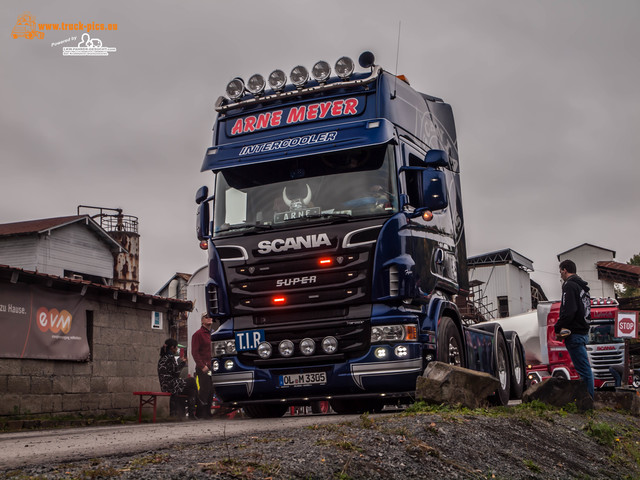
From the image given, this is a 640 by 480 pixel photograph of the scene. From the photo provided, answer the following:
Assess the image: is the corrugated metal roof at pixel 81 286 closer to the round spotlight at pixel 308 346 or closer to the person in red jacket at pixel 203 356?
the person in red jacket at pixel 203 356

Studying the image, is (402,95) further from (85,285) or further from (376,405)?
(85,285)

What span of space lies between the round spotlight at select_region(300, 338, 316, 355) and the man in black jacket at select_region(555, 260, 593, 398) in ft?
10.8

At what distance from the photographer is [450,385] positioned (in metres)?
8.28

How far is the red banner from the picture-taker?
13.9 m

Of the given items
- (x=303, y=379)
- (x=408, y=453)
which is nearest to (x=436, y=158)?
(x=303, y=379)

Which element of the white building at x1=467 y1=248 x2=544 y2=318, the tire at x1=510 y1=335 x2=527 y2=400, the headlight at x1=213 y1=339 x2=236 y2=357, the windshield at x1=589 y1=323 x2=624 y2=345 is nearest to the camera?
the headlight at x1=213 y1=339 x2=236 y2=357

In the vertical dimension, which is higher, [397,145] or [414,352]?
[397,145]

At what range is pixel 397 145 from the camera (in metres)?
9.52

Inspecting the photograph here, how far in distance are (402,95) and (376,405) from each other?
409 centimetres

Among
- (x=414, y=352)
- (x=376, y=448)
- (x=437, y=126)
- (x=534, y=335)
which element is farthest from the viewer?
(x=534, y=335)

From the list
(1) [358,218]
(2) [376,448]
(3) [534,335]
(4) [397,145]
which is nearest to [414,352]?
(1) [358,218]

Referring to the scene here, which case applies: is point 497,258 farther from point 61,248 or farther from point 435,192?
point 435,192

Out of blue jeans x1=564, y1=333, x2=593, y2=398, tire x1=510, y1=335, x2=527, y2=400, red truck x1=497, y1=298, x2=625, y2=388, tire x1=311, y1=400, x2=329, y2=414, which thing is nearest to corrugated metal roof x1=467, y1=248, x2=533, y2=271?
red truck x1=497, y1=298, x2=625, y2=388

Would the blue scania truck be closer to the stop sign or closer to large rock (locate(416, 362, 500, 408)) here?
large rock (locate(416, 362, 500, 408))
